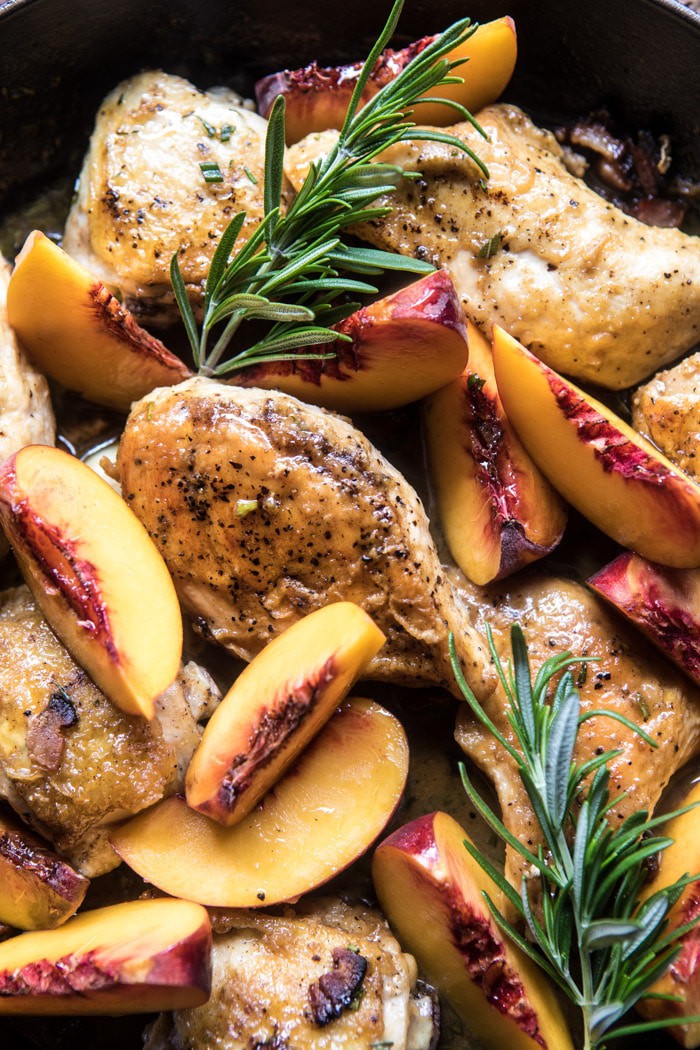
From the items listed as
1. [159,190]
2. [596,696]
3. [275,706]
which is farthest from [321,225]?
[596,696]

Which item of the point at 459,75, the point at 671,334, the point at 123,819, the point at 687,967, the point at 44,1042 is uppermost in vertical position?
the point at 459,75

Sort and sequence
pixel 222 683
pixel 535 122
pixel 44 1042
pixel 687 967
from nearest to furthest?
pixel 687 967, pixel 44 1042, pixel 222 683, pixel 535 122

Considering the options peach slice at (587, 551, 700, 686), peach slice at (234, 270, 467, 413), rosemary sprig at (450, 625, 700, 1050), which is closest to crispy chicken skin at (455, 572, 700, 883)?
peach slice at (587, 551, 700, 686)

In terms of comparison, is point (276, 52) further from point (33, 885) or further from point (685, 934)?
point (685, 934)

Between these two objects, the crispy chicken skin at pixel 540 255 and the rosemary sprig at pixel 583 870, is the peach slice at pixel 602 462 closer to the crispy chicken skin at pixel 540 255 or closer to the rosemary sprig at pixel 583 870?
the crispy chicken skin at pixel 540 255

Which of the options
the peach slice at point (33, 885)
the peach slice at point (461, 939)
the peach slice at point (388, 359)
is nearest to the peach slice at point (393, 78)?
the peach slice at point (388, 359)

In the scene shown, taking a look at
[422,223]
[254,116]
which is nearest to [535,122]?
[422,223]

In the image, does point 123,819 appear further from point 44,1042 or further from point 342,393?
point 342,393
